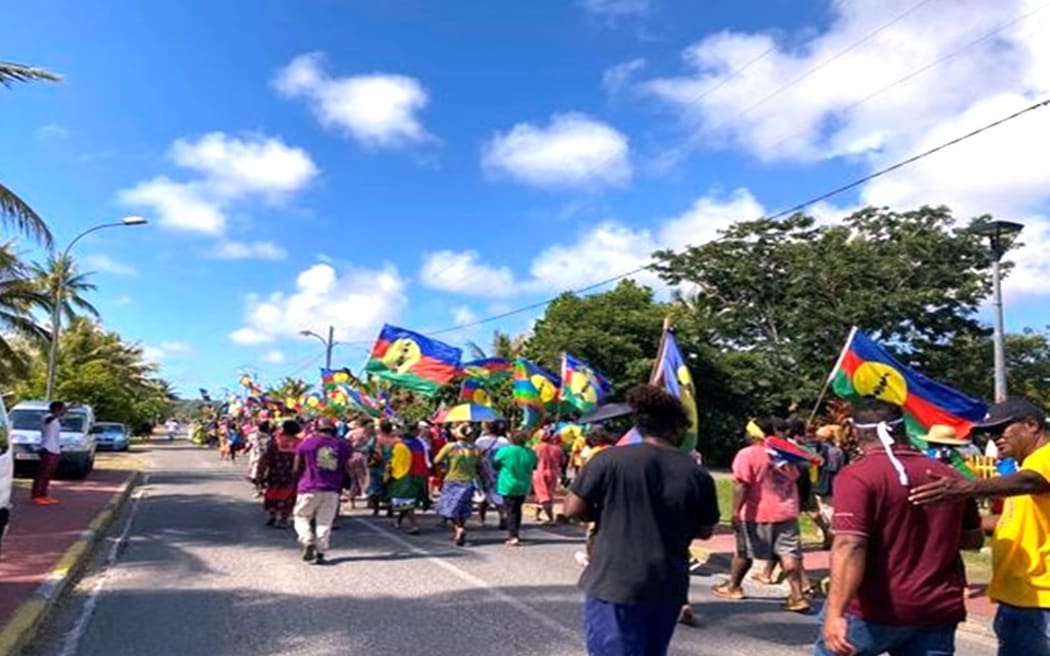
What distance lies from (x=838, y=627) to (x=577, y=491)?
4.15 feet

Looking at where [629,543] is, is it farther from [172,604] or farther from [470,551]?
[470,551]

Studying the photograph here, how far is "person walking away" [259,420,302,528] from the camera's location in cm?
1462

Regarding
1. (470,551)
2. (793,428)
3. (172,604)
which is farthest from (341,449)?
(793,428)

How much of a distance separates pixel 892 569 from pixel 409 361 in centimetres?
1586

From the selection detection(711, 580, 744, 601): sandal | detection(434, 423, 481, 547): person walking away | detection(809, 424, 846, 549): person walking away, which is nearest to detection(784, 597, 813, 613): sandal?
detection(711, 580, 744, 601): sandal

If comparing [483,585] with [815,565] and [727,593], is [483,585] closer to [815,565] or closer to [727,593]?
[727,593]

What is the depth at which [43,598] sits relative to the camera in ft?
27.1

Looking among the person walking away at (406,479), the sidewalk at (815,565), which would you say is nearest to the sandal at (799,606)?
the sidewalk at (815,565)

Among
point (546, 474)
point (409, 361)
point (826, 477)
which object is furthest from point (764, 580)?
point (409, 361)

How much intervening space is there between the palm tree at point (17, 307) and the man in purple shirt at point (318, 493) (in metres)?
15.2

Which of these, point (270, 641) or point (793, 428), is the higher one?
point (793, 428)

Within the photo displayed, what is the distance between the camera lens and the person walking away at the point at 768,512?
8.98 meters

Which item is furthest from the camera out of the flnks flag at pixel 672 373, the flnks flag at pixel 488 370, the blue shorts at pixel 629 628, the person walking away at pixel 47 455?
the flnks flag at pixel 488 370

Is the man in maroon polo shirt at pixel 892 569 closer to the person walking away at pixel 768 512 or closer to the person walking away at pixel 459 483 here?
the person walking away at pixel 768 512
